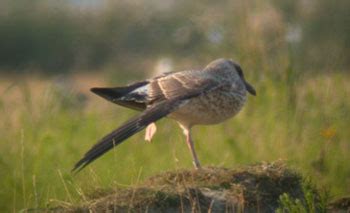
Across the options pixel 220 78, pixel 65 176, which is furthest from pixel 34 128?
pixel 220 78

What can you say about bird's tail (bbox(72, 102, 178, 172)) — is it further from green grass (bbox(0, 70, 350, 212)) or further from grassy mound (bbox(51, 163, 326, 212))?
green grass (bbox(0, 70, 350, 212))

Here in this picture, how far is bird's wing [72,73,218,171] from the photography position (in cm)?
814

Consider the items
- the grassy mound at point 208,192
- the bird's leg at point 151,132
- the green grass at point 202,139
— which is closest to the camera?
the grassy mound at point 208,192

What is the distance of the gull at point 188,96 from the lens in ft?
28.4

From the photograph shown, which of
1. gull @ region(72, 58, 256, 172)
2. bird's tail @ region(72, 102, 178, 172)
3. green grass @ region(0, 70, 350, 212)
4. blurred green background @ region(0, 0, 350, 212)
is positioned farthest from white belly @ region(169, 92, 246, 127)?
green grass @ region(0, 70, 350, 212)

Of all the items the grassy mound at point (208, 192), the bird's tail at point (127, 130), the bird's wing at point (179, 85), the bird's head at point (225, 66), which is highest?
the bird's head at point (225, 66)

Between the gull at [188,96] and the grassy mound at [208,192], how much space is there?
50 centimetres

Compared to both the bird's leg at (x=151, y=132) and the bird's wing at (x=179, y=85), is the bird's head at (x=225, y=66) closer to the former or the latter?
the bird's wing at (x=179, y=85)

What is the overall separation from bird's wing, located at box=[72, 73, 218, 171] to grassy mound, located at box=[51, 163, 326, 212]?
0.35m

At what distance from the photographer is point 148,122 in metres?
8.44

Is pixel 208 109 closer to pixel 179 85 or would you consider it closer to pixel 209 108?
pixel 209 108

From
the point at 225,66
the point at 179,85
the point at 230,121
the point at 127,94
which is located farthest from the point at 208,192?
the point at 230,121

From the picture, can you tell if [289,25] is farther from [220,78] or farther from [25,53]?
[25,53]

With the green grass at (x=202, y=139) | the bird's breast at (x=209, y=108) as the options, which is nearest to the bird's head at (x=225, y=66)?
the bird's breast at (x=209, y=108)
